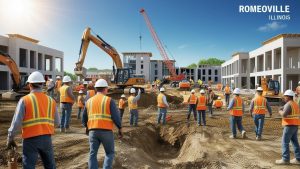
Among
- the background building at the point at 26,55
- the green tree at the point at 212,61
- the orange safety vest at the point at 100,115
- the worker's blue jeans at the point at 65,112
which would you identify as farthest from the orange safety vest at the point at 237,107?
the green tree at the point at 212,61

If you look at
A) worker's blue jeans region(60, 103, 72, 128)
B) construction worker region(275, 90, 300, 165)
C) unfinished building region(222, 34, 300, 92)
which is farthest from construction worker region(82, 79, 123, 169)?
unfinished building region(222, 34, 300, 92)

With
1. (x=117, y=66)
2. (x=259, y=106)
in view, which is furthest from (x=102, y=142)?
(x=117, y=66)

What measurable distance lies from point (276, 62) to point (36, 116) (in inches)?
1626

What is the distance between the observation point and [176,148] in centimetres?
1225

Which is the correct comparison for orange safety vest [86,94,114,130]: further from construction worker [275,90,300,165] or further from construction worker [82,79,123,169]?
construction worker [275,90,300,165]

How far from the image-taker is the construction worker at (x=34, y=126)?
172 inches

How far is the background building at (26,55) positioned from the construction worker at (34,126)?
1407 inches

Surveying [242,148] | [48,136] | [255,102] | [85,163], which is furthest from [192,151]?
[48,136]

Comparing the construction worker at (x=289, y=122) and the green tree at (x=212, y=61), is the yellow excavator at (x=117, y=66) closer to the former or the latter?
the construction worker at (x=289, y=122)

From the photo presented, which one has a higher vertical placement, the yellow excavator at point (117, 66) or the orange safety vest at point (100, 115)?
the yellow excavator at point (117, 66)

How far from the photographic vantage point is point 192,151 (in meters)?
9.31

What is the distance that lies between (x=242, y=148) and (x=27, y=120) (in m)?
6.99

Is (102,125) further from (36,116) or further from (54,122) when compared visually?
(36,116)

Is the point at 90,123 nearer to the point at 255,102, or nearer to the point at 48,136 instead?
the point at 48,136
